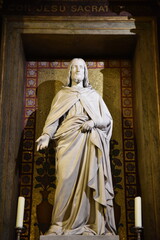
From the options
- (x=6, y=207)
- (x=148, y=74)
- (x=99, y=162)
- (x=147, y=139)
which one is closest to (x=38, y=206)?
(x=6, y=207)

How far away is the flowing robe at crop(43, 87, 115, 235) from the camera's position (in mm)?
4852

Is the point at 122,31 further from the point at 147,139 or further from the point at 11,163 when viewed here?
the point at 11,163

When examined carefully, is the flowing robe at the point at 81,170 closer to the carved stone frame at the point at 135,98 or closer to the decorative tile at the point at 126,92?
the carved stone frame at the point at 135,98

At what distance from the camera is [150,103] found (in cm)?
562

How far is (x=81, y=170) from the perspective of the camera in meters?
5.08

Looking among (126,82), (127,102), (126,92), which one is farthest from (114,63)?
(127,102)

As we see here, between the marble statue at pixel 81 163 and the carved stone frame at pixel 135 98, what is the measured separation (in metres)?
0.47

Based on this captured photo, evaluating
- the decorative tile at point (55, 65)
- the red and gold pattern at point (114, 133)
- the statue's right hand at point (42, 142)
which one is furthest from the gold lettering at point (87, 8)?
the statue's right hand at point (42, 142)

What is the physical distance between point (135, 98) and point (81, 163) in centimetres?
140

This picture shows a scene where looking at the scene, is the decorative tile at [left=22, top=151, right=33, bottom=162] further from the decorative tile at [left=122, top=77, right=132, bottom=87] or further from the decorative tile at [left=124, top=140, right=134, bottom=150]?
the decorative tile at [left=122, top=77, right=132, bottom=87]

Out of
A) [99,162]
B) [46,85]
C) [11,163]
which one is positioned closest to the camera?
[99,162]

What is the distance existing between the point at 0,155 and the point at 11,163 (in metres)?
0.17

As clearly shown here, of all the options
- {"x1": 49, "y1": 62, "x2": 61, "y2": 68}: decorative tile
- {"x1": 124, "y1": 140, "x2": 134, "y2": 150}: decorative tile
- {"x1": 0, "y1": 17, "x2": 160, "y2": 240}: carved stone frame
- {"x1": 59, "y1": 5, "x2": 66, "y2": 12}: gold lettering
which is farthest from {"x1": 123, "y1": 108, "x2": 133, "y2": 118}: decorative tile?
{"x1": 59, "y1": 5, "x2": 66, "y2": 12}: gold lettering

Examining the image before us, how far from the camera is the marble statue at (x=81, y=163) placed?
4855 mm
